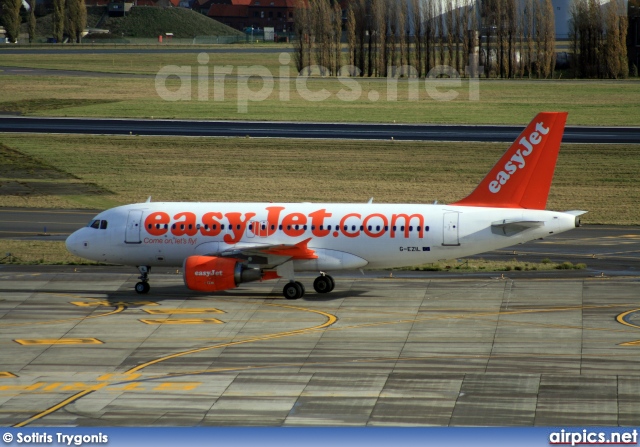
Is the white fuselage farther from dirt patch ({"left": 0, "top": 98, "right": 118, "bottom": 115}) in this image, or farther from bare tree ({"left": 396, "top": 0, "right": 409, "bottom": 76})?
bare tree ({"left": 396, "top": 0, "right": 409, "bottom": 76})

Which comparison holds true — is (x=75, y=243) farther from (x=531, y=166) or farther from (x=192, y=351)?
(x=531, y=166)

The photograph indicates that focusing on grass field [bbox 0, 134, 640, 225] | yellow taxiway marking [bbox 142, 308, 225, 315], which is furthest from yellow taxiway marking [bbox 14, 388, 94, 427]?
grass field [bbox 0, 134, 640, 225]

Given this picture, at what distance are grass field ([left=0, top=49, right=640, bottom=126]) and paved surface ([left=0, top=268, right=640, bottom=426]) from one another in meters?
61.4

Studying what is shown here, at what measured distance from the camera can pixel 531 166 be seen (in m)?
48.5

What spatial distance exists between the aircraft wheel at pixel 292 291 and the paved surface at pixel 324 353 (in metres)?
0.41

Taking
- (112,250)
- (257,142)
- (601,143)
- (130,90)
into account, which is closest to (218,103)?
(130,90)

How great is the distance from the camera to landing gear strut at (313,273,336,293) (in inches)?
2003

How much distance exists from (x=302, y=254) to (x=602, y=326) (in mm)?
14484

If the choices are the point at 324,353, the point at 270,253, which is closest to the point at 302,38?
the point at 270,253

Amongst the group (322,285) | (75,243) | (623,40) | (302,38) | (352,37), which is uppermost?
(302,38)

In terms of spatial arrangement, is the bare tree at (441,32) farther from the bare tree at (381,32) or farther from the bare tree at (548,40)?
the bare tree at (548,40)

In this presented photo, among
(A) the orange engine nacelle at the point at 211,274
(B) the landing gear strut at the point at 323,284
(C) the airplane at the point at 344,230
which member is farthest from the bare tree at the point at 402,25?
(A) the orange engine nacelle at the point at 211,274

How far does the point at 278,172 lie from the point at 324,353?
4576 cm

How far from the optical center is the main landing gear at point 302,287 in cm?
4956
